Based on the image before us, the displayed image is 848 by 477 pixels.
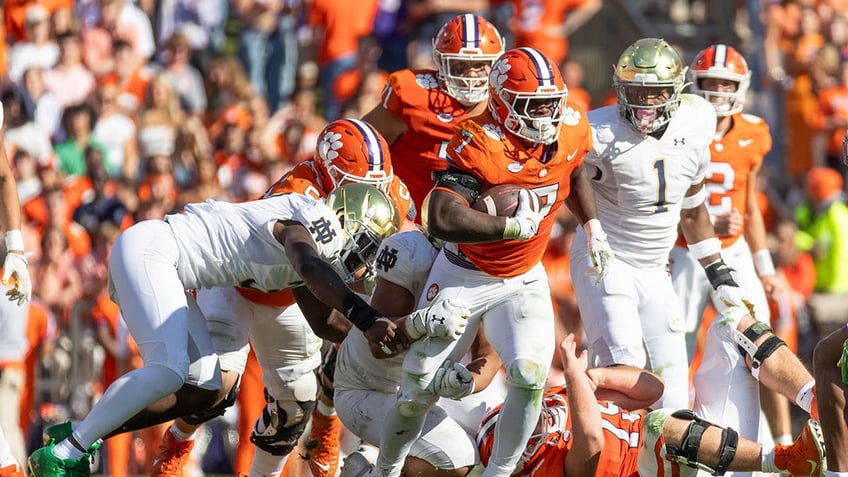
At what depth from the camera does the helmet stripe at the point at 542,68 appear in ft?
22.6

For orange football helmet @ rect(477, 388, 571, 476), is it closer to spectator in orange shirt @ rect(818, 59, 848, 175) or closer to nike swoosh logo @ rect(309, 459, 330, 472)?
nike swoosh logo @ rect(309, 459, 330, 472)

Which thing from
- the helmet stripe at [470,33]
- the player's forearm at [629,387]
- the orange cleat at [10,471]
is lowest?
the player's forearm at [629,387]

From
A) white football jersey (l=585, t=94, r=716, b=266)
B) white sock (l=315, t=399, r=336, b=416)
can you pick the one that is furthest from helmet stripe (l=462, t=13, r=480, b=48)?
white sock (l=315, t=399, r=336, b=416)

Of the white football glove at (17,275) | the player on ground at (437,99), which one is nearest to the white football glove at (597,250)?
the player on ground at (437,99)

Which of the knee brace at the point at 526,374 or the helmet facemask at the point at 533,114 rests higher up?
the helmet facemask at the point at 533,114

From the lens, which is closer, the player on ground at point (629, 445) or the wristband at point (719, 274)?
the player on ground at point (629, 445)

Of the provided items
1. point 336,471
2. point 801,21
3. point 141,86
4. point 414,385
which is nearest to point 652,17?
point 801,21

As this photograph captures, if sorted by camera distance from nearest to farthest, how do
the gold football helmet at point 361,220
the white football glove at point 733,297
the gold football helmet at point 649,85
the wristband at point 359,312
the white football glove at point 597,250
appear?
the wristband at point 359,312, the gold football helmet at point 361,220, the white football glove at point 597,250, the gold football helmet at point 649,85, the white football glove at point 733,297

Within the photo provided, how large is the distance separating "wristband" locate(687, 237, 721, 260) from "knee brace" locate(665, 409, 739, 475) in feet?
5.66

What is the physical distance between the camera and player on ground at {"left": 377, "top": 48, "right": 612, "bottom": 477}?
6.62 meters

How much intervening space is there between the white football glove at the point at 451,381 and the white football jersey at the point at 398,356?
48 cm

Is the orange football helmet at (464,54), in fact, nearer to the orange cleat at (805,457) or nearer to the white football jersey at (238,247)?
the white football jersey at (238,247)

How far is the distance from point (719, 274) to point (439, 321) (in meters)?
2.43

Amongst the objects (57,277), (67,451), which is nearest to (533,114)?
(67,451)
